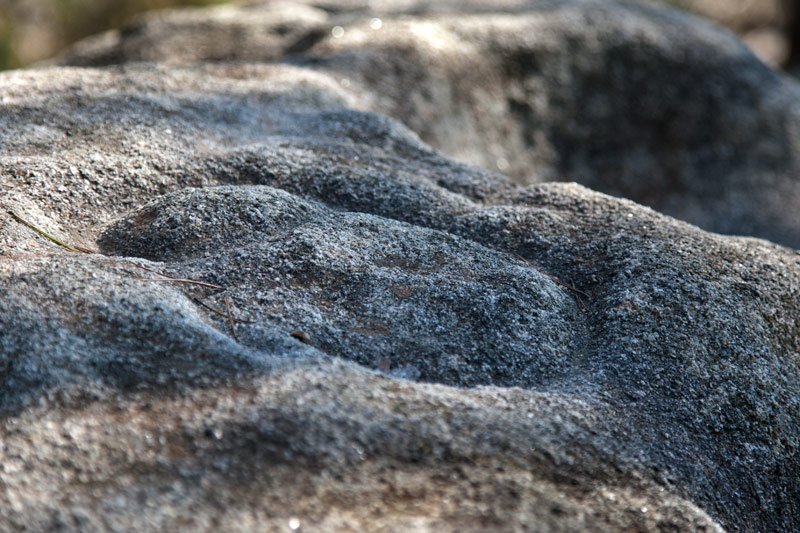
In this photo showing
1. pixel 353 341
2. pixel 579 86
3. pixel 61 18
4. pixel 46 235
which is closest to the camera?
pixel 353 341

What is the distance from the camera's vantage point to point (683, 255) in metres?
2.00

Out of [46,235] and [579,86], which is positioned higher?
[46,235]

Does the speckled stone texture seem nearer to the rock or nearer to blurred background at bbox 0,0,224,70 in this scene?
the rock

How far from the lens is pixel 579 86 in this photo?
15.0 ft

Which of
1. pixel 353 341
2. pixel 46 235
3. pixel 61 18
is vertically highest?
pixel 46 235

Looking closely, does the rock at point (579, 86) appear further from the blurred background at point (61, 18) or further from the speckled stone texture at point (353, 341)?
the blurred background at point (61, 18)

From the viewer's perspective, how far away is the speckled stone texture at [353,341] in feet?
4.03

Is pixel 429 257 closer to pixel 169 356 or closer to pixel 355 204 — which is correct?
pixel 355 204

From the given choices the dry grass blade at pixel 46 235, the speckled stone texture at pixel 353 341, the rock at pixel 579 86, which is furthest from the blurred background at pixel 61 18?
the dry grass blade at pixel 46 235

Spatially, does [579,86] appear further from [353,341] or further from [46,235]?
[46,235]

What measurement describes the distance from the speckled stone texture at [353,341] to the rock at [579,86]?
156 cm

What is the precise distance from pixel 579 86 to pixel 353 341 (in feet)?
11.4

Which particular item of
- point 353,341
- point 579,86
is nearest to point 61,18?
point 579,86

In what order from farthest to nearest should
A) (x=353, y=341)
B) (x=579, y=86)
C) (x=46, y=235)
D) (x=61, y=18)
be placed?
(x=61, y=18)
(x=579, y=86)
(x=46, y=235)
(x=353, y=341)
